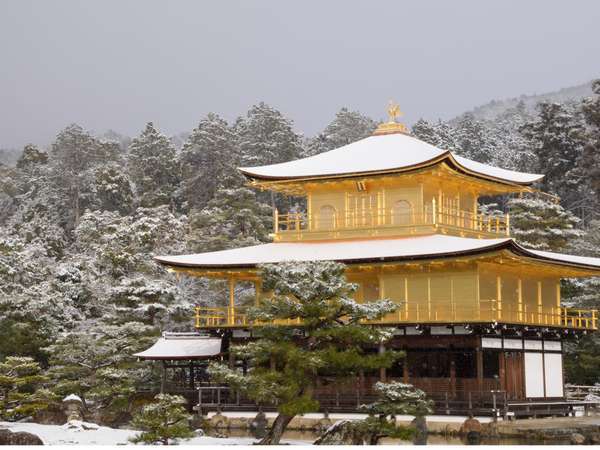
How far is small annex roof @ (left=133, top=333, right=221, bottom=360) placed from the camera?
38938mm

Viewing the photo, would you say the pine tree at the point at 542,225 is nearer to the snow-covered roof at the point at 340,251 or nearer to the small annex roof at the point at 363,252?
the small annex roof at the point at 363,252

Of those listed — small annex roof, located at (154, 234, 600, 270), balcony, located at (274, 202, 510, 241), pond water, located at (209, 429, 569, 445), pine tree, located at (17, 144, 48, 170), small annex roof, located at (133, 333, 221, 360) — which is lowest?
pond water, located at (209, 429, 569, 445)

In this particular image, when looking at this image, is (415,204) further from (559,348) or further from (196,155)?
(196,155)

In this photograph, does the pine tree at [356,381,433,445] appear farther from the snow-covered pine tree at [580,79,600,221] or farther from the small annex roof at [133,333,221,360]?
the snow-covered pine tree at [580,79,600,221]

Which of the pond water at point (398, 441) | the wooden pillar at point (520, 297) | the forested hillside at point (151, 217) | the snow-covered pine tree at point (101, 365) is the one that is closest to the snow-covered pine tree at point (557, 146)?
the forested hillside at point (151, 217)

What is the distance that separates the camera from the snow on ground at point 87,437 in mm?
30656

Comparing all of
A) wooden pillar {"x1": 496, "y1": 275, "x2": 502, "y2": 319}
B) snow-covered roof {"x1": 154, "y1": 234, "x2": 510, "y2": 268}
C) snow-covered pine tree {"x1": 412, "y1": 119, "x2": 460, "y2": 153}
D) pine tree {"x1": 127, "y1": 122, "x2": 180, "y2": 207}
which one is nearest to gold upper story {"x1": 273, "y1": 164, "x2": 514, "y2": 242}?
snow-covered roof {"x1": 154, "y1": 234, "x2": 510, "y2": 268}

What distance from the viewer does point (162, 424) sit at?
1091 inches

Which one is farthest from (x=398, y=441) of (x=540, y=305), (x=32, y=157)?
(x=32, y=157)

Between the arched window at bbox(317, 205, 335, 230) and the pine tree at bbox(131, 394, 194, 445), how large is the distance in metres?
13.9

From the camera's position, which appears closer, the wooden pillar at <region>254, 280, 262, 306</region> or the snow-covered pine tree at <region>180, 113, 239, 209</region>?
the wooden pillar at <region>254, 280, 262, 306</region>

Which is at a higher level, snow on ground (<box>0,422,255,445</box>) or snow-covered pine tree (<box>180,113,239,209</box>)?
snow-covered pine tree (<box>180,113,239,209</box>)

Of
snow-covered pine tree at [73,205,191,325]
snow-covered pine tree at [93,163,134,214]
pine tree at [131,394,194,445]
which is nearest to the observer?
pine tree at [131,394,194,445]

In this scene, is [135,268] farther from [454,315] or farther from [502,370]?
[502,370]
